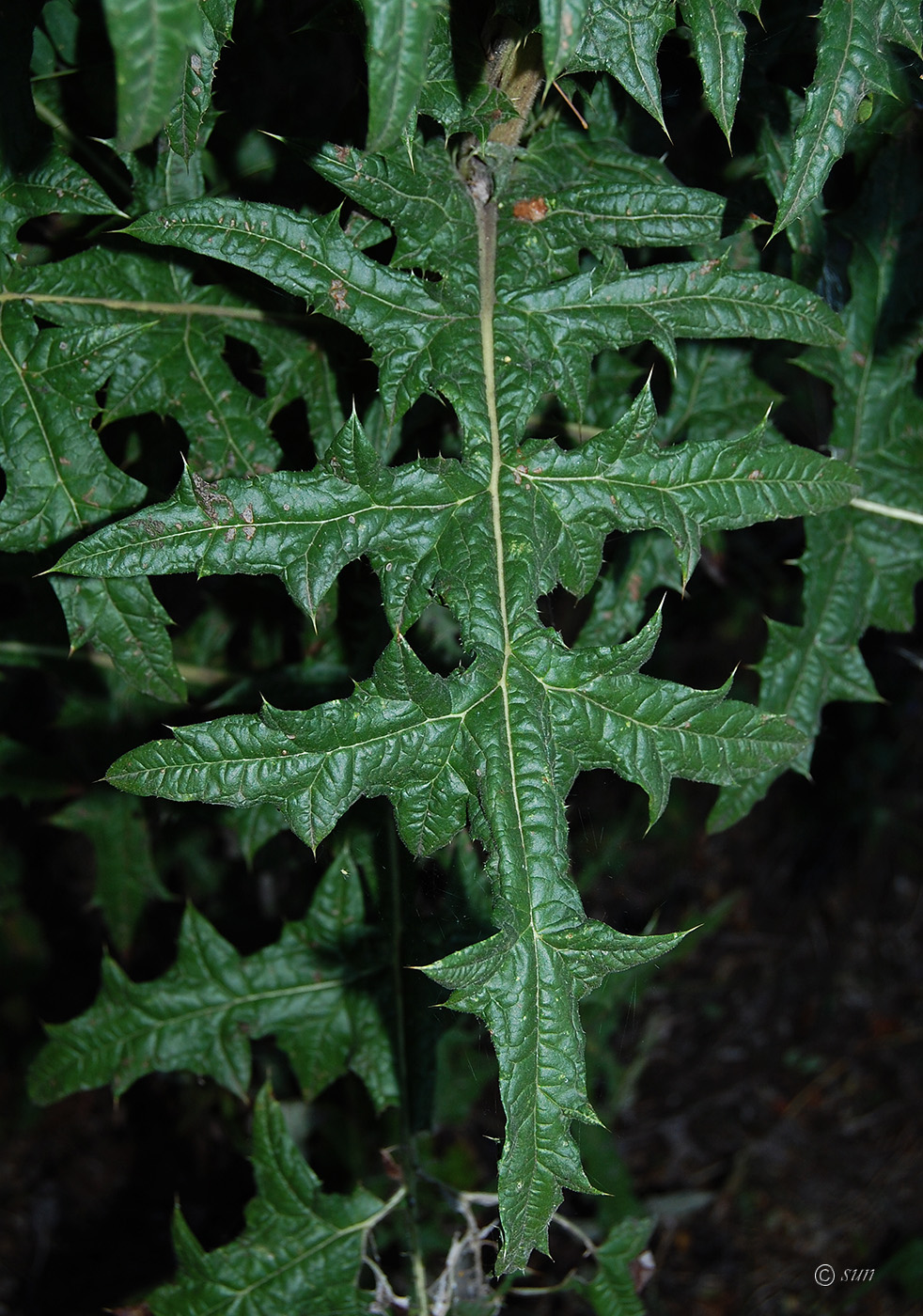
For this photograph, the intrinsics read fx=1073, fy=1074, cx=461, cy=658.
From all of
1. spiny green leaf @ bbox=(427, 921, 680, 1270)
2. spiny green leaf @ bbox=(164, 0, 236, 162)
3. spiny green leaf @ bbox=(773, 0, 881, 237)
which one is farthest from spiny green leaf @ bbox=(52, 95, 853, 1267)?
spiny green leaf @ bbox=(773, 0, 881, 237)

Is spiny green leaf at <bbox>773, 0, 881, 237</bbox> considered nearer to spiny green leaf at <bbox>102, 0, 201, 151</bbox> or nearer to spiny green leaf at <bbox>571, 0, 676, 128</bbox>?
spiny green leaf at <bbox>571, 0, 676, 128</bbox>

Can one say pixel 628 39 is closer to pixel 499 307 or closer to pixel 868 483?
pixel 499 307

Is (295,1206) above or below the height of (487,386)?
below

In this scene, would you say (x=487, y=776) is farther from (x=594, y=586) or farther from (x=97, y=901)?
(x=97, y=901)

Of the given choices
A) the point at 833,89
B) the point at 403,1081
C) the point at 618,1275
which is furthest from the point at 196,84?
the point at 618,1275

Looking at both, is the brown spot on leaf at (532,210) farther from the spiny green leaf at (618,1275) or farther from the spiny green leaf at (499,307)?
the spiny green leaf at (618,1275)

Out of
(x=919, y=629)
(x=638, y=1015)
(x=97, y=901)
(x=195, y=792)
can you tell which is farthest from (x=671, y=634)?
(x=195, y=792)
